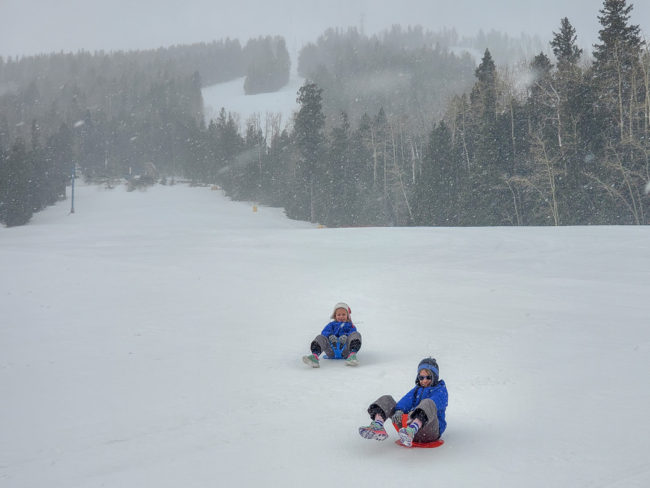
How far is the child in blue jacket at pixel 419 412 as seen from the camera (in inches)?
180

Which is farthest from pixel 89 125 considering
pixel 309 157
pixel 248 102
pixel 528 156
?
pixel 528 156

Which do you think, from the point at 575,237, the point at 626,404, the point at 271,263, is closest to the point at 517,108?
the point at 575,237

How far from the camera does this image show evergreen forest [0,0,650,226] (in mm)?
36562

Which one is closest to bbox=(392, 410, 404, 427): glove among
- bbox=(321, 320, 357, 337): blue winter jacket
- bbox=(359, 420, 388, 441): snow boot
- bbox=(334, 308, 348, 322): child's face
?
bbox=(359, 420, 388, 441): snow boot

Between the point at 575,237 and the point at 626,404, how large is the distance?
49.8 feet

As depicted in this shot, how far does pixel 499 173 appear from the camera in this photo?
41969 mm

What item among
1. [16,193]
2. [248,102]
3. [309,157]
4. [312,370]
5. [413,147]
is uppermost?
[248,102]

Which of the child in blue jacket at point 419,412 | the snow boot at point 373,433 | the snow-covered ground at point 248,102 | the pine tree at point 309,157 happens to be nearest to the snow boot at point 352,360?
the child in blue jacket at point 419,412

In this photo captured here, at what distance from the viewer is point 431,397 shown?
501 cm

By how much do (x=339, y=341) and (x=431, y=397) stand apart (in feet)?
10.2

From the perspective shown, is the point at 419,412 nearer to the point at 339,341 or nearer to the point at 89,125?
the point at 339,341

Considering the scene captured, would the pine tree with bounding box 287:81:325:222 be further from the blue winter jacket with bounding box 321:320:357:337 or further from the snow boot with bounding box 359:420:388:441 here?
the snow boot with bounding box 359:420:388:441

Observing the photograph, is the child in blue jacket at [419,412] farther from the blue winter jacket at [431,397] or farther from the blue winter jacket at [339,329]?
the blue winter jacket at [339,329]

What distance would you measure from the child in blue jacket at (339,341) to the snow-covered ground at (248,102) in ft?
380
